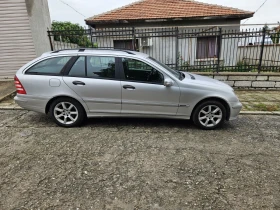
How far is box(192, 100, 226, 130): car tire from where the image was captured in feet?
13.5

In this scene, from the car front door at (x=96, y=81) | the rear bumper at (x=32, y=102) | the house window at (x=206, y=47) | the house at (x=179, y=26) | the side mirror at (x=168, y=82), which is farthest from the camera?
the house window at (x=206, y=47)

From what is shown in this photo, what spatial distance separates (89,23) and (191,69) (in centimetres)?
617

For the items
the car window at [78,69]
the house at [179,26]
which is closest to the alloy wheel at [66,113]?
A: the car window at [78,69]

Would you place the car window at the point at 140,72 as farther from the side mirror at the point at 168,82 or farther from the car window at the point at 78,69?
the car window at the point at 78,69

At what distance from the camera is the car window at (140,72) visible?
4066 mm

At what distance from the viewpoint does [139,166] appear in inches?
120

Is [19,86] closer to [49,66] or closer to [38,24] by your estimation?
[49,66]

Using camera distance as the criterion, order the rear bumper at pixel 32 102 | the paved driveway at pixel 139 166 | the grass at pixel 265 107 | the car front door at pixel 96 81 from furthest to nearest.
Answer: the grass at pixel 265 107, the rear bumper at pixel 32 102, the car front door at pixel 96 81, the paved driveway at pixel 139 166

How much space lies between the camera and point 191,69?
8938mm

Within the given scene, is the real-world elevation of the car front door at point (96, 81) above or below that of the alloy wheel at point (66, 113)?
above

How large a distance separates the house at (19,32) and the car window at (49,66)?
176 inches

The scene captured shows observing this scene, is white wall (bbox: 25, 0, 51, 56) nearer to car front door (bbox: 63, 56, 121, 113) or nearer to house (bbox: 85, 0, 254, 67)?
house (bbox: 85, 0, 254, 67)

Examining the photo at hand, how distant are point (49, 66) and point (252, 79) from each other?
6.84 meters

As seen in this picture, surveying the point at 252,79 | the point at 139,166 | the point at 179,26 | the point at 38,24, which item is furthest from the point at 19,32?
the point at 252,79
